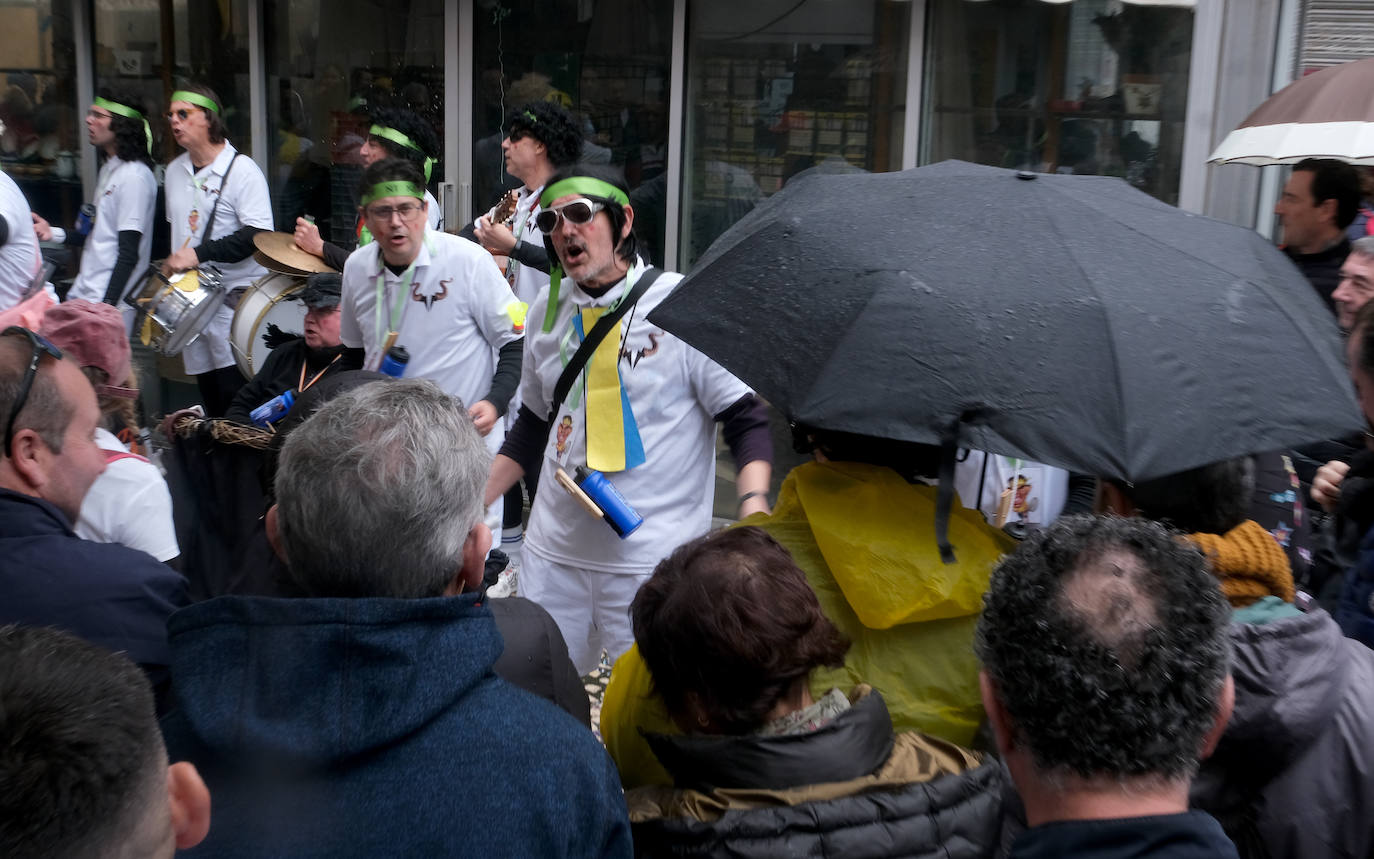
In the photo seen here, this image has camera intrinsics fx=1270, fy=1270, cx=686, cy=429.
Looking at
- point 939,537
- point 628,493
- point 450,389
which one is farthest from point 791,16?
point 939,537

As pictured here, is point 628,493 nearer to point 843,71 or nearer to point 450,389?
point 450,389

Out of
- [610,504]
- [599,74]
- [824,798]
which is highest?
[599,74]

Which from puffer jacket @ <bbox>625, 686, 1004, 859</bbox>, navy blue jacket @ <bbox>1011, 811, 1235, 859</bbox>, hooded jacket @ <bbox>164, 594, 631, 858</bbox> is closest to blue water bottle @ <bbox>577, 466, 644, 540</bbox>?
puffer jacket @ <bbox>625, 686, 1004, 859</bbox>

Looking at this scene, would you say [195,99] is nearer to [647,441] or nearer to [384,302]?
[384,302]

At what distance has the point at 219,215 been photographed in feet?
22.5

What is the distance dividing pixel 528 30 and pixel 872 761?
6603mm

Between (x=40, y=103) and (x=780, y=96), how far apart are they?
18.2ft

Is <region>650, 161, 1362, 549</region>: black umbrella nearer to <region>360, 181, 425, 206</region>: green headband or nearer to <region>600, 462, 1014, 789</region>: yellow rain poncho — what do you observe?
<region>600, 462, 1014, 789</region>: yellow rain poncho

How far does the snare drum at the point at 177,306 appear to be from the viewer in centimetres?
654

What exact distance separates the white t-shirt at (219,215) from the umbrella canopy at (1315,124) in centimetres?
485

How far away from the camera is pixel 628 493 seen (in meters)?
3.58

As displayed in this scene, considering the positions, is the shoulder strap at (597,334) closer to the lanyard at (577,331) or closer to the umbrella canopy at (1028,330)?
the lanyard at (577,331)

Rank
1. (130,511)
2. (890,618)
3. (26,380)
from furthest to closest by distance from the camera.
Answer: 1. (130,511)
2. (26,380)
3. (890,618)

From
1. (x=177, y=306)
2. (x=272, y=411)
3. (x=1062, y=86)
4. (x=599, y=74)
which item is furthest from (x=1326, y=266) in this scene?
(x=177, y=306)
